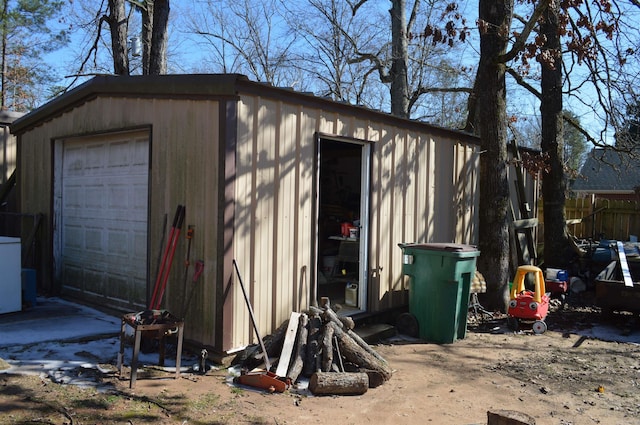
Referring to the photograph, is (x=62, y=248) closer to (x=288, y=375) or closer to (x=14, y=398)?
(x=14, y=398)

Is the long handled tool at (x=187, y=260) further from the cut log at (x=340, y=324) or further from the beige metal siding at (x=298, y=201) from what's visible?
the cut log at (x=340, y=324)

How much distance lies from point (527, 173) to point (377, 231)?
531 centimetres

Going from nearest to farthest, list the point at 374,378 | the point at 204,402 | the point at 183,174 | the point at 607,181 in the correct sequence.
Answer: the point at 204,402
the point at 374,378
the point at 183,174
the point at 607,181

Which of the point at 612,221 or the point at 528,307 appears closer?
the point at 528,307

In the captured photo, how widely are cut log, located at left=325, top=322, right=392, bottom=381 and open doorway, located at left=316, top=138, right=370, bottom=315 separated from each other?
142 centimetres

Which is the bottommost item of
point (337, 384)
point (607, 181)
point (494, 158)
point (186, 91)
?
point (337, 384)

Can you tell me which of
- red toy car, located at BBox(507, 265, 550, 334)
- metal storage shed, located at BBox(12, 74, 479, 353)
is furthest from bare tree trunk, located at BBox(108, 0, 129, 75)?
red toy car, located at BBox(507, 265, 550, 334)

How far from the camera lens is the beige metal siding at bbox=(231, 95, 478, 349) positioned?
17.2 ft

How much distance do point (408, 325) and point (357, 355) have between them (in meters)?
1.81

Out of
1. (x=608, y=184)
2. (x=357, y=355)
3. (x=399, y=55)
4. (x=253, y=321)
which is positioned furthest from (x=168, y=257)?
(x=608, y=184)

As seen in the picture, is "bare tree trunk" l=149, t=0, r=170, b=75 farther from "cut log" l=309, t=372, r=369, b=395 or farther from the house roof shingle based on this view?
the house roof shingle

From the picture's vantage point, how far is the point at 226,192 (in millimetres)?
5016

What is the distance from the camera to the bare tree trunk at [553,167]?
10.9 meters

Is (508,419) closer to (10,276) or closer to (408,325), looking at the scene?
(408,325)
